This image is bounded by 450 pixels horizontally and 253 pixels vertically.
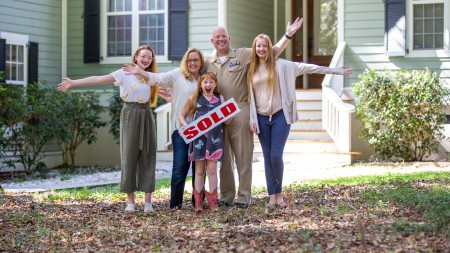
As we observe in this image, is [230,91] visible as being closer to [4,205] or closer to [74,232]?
[74,232]

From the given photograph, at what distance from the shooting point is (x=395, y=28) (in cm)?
1491

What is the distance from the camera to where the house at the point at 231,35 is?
14930 millimetres

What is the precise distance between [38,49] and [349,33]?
593cm

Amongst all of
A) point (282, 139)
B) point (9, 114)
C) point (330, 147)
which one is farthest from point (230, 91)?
point (9, 114)

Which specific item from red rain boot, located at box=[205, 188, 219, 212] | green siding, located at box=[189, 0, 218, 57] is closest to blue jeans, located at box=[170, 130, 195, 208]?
red rain boot, located at box=[205, 188, 219, 212]

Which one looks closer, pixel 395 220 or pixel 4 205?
pixel 395 220

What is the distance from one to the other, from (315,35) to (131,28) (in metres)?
3.91

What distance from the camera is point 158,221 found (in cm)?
781

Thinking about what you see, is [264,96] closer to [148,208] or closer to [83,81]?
[148,208]

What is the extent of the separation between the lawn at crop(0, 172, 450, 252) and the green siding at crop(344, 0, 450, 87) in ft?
18.1

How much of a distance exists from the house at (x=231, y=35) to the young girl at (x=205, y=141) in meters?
5.70

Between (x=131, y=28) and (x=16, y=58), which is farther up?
(x=131, y=28)

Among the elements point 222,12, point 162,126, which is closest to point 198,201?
point 162,126

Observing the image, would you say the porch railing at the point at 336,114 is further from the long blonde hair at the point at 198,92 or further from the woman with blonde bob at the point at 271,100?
the long blonde hair at the point at 198,92
